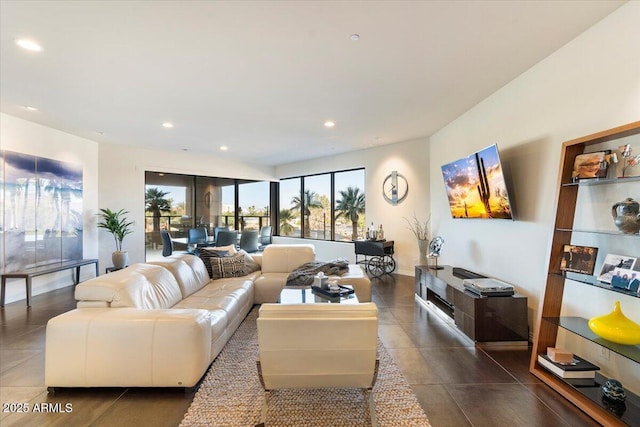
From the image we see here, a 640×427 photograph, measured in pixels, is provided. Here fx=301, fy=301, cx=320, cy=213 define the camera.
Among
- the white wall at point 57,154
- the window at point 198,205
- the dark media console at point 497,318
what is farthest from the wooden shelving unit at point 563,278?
the window at point 198,205

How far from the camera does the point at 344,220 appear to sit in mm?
7703

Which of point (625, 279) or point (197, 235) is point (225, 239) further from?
point (625, 279)

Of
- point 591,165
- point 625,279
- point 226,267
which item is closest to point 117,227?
point 226,267

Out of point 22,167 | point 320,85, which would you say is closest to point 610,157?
point 320,85

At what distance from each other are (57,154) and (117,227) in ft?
5.34

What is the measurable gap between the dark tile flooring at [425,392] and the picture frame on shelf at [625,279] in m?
0.90

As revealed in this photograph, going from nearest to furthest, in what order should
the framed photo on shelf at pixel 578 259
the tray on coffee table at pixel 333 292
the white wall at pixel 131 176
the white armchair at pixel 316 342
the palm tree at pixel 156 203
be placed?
the white armchair at pixel 316 342
the framed photo on shelf at pixel 578 259
the tray on coffee table at pixel 333 292
the white wall at pixel 131 176
the palm tree at pixel 156 203

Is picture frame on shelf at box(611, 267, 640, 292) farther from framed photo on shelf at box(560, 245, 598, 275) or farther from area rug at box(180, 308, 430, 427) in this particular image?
area rug at box(180, 308, 430, 427)

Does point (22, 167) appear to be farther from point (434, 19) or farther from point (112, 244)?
point (434, 19)

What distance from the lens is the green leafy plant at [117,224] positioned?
602 centimetres

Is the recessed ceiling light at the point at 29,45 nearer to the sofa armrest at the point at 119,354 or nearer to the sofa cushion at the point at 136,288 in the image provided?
the sofa cushion at the point at 136,288

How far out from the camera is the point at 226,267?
14.4 ft

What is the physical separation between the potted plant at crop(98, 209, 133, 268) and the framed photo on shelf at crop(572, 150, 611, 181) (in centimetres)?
688

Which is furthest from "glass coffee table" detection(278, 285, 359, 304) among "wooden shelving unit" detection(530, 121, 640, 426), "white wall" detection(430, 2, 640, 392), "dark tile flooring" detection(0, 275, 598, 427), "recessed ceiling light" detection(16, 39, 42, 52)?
"recessed ceiling light" detection(16, 39, 42, 52)
